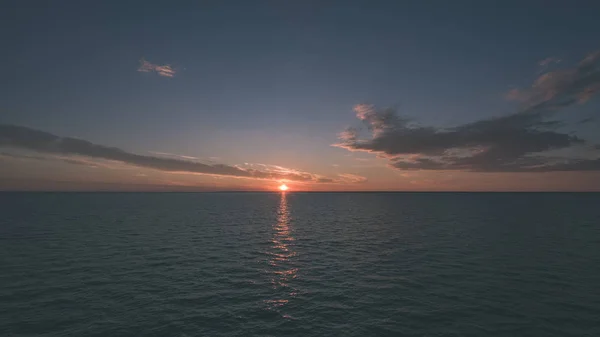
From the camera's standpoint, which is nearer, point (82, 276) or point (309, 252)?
point (82, 276)

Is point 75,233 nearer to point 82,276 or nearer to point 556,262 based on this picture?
point 82,276

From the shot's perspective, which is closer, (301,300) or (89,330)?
(89,330)

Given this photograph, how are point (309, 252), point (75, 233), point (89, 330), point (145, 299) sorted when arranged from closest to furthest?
point (89, 330) < point (145, 299) < point (309, 252) < point (75, 233)

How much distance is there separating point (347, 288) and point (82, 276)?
30.8 m

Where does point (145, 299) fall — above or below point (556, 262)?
below

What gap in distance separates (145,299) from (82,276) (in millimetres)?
12917

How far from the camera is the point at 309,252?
49.2 meters

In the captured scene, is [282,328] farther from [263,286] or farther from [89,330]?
[89,330]

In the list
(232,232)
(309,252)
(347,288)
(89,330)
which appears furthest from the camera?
(232,232)

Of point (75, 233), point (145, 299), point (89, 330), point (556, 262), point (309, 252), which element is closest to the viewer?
point (89, 330)

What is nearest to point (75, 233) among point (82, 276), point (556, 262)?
point (82, 276)

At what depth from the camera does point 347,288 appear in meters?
30.9

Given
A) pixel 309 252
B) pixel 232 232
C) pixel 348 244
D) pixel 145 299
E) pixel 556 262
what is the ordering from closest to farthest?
pixel 145 299, pixel 556 262, pixel 309 252, pixel 348 244, pixel 232 232

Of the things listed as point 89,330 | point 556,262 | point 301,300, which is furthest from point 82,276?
point 556,262
